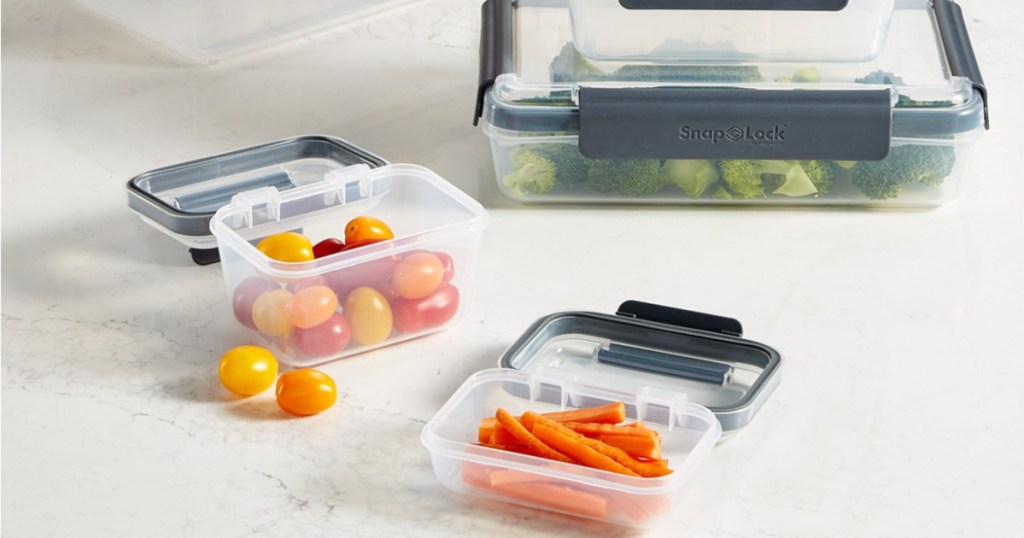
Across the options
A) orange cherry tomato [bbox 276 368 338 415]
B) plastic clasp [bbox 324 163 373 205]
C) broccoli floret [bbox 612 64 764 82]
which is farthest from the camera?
broccoli floret [bbox 612 64 764 82]

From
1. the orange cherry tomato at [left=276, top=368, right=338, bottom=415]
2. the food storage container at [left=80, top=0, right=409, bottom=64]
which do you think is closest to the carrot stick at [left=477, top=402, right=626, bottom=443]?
the orange cherry tomato at [left=276, top=368, right=338, bottom=415]

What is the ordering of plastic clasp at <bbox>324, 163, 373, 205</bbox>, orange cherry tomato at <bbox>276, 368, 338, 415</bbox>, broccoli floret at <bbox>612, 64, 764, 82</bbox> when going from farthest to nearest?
broccoli floret at <bbox>612, 64, 764, 82</bbox> → plastic clasp at <bbox>324, 163, 373, 205</bbox> → orange cherry tomato at <bbox>276, 368, 338, 415</bbox>

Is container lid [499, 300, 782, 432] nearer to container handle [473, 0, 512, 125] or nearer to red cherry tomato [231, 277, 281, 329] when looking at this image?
red cherry tomato [231, 277, 281, 329]

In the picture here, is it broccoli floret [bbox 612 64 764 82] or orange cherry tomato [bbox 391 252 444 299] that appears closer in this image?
orange cherry tomato [bbox 391 252 444 299]

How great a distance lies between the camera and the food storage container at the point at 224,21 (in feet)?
6.92

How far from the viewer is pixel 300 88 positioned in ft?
6.74

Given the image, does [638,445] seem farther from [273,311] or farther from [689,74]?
[689,74]

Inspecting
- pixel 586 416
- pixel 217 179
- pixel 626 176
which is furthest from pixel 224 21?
pixel 586 416

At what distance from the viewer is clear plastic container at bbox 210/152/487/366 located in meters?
1.43

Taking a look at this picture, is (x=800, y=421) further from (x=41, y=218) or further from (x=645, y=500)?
(x=41, y=218)

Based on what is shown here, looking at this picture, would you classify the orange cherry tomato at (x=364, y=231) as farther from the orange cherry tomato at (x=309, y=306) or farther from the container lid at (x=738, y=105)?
the container lid at (x=738, y=105)

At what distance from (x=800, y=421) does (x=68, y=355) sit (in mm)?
734

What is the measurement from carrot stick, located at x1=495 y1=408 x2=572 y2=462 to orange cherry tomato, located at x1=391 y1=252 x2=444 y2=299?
0.77 feet

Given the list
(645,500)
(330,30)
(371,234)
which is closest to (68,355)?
(371,234)
